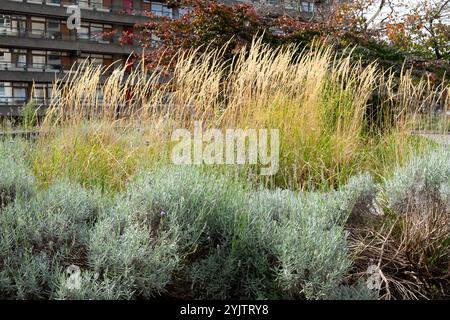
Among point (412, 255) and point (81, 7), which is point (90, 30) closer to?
point (81, 7)

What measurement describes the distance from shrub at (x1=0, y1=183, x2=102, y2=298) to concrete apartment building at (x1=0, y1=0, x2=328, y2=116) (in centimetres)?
2911

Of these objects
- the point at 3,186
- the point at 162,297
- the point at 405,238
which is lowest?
the point at 162,297

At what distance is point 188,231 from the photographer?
7.55 ft

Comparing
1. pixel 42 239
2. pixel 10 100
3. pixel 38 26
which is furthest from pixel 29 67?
pixel 42 239

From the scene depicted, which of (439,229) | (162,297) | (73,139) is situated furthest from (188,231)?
(73,139)

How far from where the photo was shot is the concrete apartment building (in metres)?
31.3

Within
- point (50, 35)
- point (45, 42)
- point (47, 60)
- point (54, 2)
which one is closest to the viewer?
point (45, 42)

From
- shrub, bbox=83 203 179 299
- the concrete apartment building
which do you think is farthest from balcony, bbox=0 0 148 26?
shrub, bbox=83 203 179 299

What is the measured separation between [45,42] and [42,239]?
1285 inches

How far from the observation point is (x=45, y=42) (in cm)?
3228

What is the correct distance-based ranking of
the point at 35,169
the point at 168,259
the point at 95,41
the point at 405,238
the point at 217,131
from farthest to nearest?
the point at 95,41 → the point at 217,131 → the point at 35,169 → the point at 405,238 → the point at 168,259

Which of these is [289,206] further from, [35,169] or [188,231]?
[35,169]

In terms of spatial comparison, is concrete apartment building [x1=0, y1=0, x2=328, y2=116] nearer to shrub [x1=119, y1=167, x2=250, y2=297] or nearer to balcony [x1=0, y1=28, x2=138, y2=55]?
balcony [x1=0, y1=28, x2=138, y2=55]

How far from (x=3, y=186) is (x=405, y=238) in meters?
2.14
